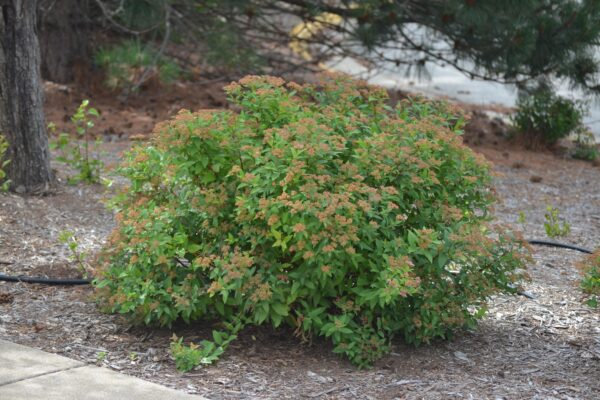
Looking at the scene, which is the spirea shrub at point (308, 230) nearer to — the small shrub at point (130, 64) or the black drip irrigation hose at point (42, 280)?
the black drip irrigation hose at point (42, 280)

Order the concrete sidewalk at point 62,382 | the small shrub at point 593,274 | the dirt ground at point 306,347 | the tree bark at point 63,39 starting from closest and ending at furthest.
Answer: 1. the concrete sidewalk at point 62,382
2. the dirt ground at point 306,347
3. the small shrub at point 593,274
4. the tree bark at point 63,39

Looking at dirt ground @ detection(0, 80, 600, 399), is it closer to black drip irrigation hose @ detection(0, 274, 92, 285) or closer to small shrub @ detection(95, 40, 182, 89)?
black drip irrigation hose @ detection(0, 274, 92, 285)

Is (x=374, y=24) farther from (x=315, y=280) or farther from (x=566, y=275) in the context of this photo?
(x=315, y=280)

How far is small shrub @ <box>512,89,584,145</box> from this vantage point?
34.7 feet

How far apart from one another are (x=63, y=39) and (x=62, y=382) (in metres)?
8.10

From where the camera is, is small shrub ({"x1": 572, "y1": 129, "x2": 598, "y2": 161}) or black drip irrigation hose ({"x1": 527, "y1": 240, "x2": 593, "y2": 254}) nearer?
black drip irrigation hose ({"x1": 527, "y1": 240, "x2": 593, "y2": 254})

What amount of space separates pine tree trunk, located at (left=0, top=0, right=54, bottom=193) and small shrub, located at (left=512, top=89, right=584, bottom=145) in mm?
5905

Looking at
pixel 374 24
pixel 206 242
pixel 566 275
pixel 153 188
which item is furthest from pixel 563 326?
pixel 374 24


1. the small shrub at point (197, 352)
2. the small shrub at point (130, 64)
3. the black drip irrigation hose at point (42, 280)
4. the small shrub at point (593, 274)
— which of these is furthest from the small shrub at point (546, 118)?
the small shrub at point (197, 352)

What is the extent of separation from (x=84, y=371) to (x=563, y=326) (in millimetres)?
2331

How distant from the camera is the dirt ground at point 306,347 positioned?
12.9 ft

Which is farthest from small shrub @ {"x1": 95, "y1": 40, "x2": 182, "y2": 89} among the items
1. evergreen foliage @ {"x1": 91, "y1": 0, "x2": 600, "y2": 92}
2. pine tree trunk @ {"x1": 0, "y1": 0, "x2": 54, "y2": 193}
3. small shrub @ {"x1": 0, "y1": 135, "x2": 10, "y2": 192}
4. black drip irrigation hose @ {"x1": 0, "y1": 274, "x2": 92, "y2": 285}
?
black drip irrigation hose @ {"x1": 0, "y1": 274, "x2": 92, "y2": 285}

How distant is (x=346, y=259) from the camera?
4.05 metres

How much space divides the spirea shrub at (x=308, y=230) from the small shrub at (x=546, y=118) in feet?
20.7
